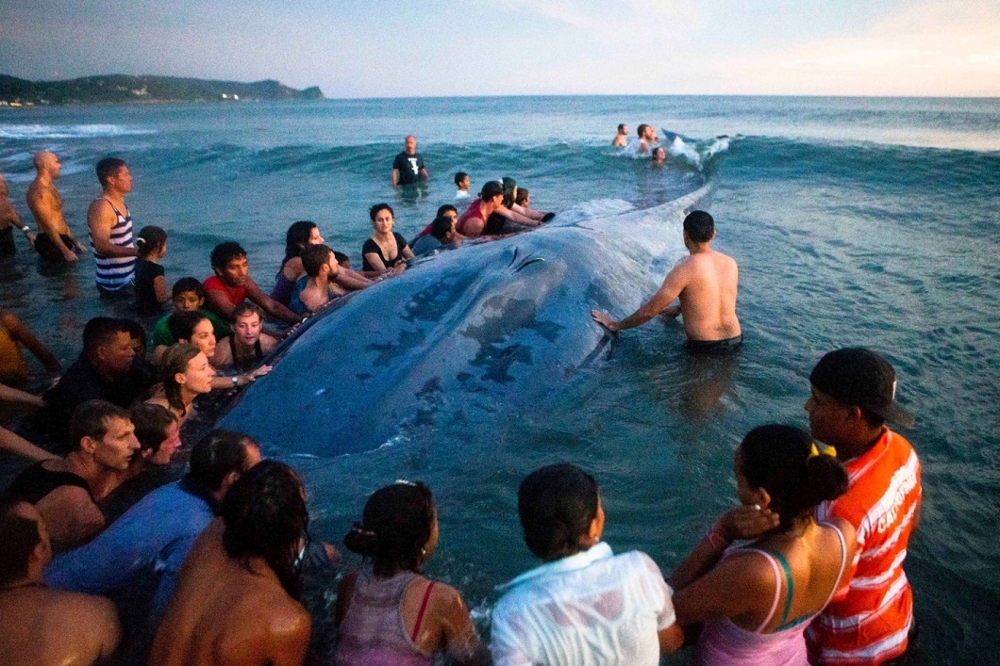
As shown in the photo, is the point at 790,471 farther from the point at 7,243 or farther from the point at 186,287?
the point at 7,243

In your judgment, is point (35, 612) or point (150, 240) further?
point (150, 240)

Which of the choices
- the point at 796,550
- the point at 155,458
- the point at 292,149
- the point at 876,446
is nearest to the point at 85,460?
the point at 155,458

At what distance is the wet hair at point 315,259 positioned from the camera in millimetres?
6078

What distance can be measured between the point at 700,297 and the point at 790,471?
3718mm

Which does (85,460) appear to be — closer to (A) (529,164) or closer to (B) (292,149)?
(A) (529,164)

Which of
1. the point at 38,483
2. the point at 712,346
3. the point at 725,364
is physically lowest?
the point at 725,364

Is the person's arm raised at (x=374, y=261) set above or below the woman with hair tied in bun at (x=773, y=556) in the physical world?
below

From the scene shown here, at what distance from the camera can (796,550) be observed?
194cm

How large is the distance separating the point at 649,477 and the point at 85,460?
3.17 metres

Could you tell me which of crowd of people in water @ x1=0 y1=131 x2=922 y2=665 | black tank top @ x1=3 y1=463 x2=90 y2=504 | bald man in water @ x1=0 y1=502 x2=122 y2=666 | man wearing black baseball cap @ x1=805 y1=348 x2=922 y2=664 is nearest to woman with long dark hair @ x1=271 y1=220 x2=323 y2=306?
crowd of people in water @ x1=0 y1=131 x2=922 y2=665

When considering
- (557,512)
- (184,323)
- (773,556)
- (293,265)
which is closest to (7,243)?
(293,265)

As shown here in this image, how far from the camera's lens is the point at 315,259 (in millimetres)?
6070

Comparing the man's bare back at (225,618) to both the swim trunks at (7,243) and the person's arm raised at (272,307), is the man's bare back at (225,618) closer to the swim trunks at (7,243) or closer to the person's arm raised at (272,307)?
the person's arm raised at (272,307)

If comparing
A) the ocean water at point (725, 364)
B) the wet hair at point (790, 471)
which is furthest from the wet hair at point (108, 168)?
the wet hair at point (790, 471)
